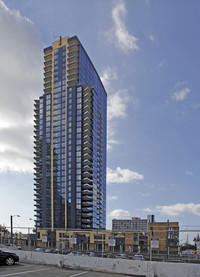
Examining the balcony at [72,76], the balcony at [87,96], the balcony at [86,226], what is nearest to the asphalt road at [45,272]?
the balcony at [86,226]

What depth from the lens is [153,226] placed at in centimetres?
7269

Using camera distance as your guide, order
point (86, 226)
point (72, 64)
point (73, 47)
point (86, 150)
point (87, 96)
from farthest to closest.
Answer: point (73, 47)
point (72, 64)
point (87, 96)
point (86, 150)
point (86, 226)

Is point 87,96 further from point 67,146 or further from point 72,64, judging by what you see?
point 67,146

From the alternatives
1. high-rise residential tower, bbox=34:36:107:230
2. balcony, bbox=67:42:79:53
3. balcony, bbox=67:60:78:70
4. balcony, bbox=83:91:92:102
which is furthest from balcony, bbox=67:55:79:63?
balcony, bbox=83:91:92:102

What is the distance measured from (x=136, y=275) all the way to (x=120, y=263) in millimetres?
961

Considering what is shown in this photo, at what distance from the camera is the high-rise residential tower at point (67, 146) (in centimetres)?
10262

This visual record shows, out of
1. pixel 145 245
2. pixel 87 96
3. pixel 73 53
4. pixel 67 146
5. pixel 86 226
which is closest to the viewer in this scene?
pixel 145 245

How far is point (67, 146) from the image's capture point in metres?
108

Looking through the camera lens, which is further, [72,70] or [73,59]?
[72,70]

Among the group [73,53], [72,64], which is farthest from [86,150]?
[73,53]

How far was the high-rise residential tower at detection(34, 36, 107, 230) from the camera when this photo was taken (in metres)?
103

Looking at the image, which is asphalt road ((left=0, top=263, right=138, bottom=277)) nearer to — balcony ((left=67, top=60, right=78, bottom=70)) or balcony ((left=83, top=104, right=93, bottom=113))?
balcony ((left=83, top=104, right=93, bottom=113))

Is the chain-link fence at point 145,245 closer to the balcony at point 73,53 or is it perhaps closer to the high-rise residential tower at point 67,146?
the high-rise residential tower at point 67,146

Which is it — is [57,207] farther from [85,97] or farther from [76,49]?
[76,49]
